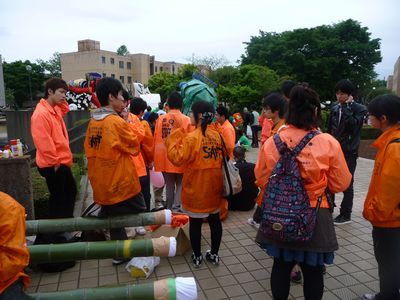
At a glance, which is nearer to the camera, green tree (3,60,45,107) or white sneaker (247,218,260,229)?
white sneaker (247,218,260,229)

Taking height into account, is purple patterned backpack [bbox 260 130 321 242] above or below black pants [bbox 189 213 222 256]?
above

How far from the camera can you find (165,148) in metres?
4.69

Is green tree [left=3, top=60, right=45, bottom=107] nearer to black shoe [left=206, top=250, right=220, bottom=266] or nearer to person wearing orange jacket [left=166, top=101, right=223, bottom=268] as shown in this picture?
person wearing orange jacket [left=166, top=101, right=223, bottom=268]

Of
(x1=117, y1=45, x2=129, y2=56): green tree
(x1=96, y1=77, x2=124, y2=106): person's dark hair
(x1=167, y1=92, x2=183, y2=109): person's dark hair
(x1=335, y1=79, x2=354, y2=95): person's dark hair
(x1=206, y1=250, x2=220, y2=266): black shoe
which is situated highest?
(x1=117, y1=45, x2=129, y2=56): green tree

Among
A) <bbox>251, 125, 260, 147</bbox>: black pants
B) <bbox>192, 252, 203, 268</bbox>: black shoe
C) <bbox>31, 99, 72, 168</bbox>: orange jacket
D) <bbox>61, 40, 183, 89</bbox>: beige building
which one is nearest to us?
<bbox>31, 99, 72, 168</bbox>: orange jacket

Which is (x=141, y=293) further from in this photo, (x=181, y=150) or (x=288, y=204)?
(x=181, y=150)

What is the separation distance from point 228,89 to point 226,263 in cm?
1512

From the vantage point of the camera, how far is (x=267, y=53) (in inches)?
1209

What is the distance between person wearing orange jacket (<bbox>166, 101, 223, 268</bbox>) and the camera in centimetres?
323

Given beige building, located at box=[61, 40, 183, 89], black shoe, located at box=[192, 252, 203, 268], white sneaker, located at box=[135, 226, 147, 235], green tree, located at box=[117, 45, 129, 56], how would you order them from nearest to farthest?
1. black shoe, located at box=[192, 252, 203, 268]
2. white sneaker, located at box=[135, 226, 147, 235]
3. beige building, located at box=[61, 40, 183, 89]
4. green tree, located at box=[117, 45, 129, 56]

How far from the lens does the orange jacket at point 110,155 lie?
296 centimetres

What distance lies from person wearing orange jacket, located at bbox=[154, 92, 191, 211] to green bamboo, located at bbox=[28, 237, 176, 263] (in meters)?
2.06

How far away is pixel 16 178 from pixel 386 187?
137 inches

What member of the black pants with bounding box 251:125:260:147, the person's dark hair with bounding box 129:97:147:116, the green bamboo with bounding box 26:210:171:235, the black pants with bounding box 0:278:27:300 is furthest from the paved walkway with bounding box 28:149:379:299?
the black pants with bounding box 251:125:260:147
